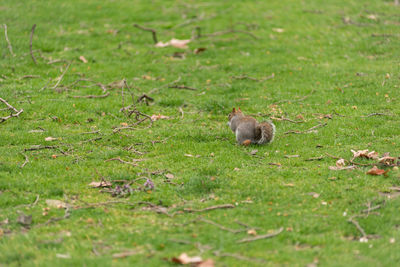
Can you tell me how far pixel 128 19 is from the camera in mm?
18125

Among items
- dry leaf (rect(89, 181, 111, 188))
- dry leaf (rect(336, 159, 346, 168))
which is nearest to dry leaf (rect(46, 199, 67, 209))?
dry leaf (rect(89, 181, 111, 188))

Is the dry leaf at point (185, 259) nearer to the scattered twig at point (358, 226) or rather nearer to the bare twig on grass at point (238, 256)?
the bare twig on grass at point (238, 256)

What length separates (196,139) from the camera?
9.11 metres

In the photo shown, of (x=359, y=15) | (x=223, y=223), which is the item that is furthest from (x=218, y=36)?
(x=223, y=223)

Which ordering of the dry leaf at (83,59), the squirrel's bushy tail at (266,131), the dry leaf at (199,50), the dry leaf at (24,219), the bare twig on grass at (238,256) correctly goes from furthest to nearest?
the dry leaf at (199,50) < the dry leaf at (83,59) < the squirrel's bushy tail at (266,131) < the dry leaf at (24,219) < the bare twig on grass at (238,256)

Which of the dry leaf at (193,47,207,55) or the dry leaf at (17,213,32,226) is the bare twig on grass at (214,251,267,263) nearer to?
the dry leaf at (17,213,32,226)

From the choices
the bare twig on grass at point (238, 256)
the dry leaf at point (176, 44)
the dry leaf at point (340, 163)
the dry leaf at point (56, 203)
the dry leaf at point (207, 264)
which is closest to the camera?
the dry leaf at point (207, 264)

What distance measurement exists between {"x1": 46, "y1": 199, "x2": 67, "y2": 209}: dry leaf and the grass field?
0.03m

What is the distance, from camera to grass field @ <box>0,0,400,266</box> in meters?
5.40

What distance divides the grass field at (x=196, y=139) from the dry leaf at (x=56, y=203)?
25 millimetres

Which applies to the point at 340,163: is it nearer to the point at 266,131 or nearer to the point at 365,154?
the point at 365,154

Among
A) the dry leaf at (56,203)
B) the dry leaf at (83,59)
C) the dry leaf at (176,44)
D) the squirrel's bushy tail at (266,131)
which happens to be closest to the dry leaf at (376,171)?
the squirrel's bushy tail at (266,131)

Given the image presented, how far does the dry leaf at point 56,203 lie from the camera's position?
6.27m

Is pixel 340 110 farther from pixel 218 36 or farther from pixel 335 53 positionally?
pixel 218 36
